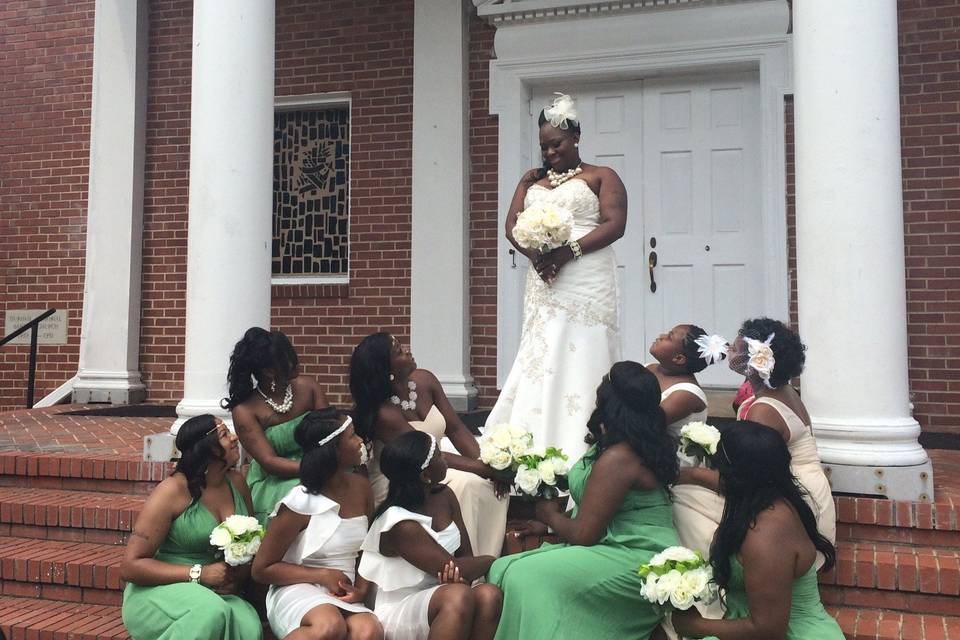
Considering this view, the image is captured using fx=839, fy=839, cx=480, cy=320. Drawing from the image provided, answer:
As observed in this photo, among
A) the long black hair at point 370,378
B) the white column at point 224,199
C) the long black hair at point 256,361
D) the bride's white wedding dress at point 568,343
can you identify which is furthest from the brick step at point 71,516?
the bride's white wedding dress at point 568,343

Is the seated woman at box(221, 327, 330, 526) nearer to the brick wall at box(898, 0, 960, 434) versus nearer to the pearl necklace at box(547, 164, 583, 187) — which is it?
the pearl necklace at box(547, 164, 583, 187)

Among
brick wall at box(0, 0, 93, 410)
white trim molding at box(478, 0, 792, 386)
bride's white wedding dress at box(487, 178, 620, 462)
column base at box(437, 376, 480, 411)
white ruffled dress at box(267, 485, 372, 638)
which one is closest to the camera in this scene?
white ruffled dress at box(267, 485, 372, 638)

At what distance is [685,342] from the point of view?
13.2 ft

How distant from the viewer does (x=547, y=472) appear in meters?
3.49

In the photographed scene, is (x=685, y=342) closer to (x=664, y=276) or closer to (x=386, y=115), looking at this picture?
(x=664, y=276)

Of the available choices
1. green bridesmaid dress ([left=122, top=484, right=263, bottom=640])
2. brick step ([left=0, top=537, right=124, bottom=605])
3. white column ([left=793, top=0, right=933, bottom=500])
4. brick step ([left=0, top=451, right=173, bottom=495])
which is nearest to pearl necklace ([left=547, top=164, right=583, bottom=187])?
white column ([left=793, top=0, right=933, bottom=500])

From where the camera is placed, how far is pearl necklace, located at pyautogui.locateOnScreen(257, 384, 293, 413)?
4242 millimetres

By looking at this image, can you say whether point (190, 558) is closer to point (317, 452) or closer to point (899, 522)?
point (317, 452)

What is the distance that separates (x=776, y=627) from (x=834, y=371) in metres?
1.73

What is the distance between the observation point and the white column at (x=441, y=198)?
7.46 m

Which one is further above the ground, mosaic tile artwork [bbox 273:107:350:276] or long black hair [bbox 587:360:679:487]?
mosaic tile artwork [bbox 273:107:350:276]

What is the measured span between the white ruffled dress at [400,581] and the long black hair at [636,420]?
77 centimetres

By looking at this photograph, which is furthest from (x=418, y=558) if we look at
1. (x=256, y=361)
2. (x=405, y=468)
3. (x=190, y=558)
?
(x=256, y=361)

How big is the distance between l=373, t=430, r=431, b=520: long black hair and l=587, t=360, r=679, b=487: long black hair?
71cm
